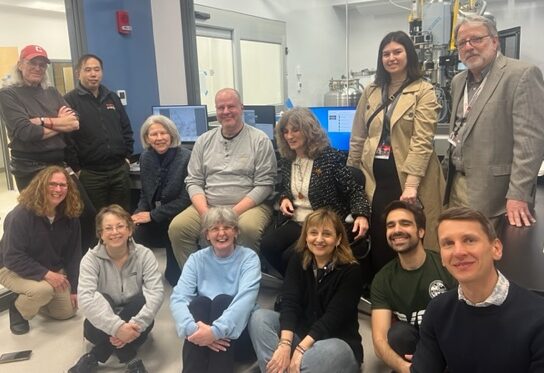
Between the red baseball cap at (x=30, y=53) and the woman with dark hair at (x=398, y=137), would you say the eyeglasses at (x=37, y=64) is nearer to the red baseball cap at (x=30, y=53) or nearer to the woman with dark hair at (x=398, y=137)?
the red baseball cap at (x=30, y=53)

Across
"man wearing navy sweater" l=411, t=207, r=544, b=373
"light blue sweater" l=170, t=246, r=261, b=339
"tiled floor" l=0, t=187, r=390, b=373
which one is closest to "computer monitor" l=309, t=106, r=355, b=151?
"tiled floor" l=0, t=187, r=390, b=373

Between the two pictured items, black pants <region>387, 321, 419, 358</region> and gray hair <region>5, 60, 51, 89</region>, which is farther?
gray hair <region>5, 60, 51, 89</region>

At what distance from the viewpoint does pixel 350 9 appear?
23.2 feet

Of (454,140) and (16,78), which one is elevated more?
(16,78)

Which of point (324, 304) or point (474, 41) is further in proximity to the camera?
point (324, 304)

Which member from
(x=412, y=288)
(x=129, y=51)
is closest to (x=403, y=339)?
(x=412, y=288)

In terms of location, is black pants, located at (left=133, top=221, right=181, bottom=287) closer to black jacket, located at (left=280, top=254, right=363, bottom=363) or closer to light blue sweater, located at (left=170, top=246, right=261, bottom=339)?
light blue sweater, located at (left=170, top=246, right=261, bottom=339)

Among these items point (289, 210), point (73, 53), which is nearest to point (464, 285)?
point (289, 210)

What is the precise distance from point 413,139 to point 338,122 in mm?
1216

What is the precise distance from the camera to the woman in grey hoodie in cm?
220

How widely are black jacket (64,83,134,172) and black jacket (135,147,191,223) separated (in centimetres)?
33

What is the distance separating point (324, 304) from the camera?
2096 millimetres

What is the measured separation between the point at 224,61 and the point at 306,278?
3.62 m

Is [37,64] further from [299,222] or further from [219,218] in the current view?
[299,222]
